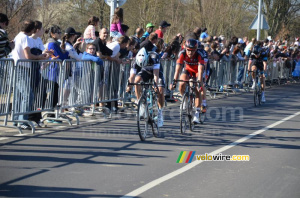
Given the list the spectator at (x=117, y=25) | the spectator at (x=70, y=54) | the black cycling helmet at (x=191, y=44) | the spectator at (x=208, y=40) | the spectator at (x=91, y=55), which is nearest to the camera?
the black cycling helmet at (x=191, y=44)

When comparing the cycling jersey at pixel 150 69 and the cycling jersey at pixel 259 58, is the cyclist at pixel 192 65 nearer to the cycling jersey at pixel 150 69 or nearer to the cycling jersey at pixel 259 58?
the cycling jersey at pixel 150 69

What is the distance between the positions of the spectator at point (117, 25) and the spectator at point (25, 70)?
172 inches

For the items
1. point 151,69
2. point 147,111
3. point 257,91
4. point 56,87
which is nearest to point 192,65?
point 151,69

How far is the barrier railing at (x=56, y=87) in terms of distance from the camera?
10.4m

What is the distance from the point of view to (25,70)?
1059 centimetres

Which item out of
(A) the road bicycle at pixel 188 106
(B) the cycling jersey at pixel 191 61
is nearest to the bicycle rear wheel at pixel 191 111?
(A) the road bicycle at pixel 188 106

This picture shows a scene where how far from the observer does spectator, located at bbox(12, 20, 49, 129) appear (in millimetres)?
10539

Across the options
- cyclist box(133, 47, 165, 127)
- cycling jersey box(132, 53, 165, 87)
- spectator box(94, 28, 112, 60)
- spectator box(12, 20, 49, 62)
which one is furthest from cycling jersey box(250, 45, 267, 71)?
spectator box(12, 20, 49, 62)

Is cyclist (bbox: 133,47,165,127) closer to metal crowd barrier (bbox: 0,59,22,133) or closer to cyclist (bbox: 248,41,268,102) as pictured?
metal crowd barrier (bbox: 0,59,22,133)

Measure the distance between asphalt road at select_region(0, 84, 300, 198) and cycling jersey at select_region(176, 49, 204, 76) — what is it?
4.28ft

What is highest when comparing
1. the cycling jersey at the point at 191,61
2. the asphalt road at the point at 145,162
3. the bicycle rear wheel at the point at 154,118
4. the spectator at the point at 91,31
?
the spectator at the point at 91,31

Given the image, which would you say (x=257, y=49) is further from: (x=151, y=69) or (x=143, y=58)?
(x=143, y=58)

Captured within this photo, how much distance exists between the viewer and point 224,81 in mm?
20828

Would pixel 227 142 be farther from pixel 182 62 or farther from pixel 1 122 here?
pixel 1 122
